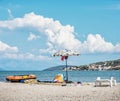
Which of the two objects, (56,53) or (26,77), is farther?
(26,77)

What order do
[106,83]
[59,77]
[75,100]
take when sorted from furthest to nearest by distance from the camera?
[59,77] < [106,83] < [75,100]

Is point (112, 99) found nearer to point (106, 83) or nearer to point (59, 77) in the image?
point (106, 83)

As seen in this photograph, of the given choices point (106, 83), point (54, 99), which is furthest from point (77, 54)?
point (54, 99)

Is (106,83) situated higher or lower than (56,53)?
lower

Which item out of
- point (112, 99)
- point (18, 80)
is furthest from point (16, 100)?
point (18, 80)

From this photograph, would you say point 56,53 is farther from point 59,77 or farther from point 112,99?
point 112,99

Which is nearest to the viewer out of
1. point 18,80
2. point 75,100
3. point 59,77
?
point 75,100

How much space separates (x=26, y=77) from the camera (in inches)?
2052

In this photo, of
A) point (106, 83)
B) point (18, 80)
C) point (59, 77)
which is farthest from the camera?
point (18, 80)

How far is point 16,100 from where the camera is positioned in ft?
66.0

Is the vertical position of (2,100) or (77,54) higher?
(77,54)

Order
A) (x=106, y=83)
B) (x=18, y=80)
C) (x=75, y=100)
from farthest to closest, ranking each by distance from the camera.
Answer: (x=18, y=80), (x=106, y=83), (x=75, y=100)

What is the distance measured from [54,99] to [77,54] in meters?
22.6

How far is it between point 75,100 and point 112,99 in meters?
1.88
